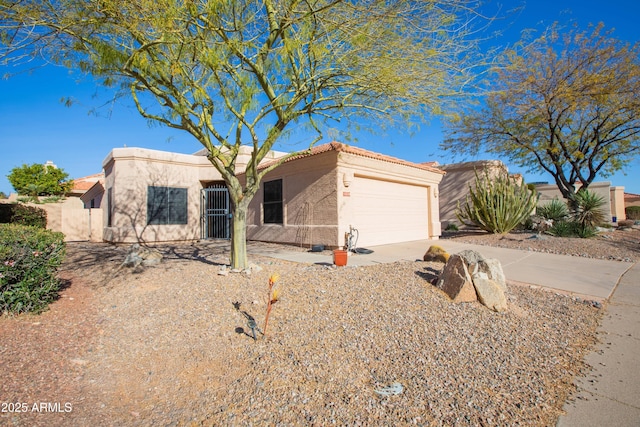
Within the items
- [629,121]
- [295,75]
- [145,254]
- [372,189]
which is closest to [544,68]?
[629,121]

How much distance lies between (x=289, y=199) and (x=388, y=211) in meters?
3.69

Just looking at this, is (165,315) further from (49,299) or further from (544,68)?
(544,68)

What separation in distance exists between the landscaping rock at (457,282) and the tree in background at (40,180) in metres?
32.5

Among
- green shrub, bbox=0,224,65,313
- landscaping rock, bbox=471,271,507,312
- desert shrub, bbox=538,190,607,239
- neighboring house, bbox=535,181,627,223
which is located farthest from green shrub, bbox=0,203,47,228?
neighboring house, bbox=535,181,627,223

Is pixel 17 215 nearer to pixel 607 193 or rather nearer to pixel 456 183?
pixel 456 183

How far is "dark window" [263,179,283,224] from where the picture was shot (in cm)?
1261

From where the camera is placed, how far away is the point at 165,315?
452 cm

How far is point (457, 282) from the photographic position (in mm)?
5117

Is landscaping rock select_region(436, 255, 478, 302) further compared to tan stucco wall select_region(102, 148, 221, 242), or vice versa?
tan stucco wall select_region(102, 148, 221, 242)

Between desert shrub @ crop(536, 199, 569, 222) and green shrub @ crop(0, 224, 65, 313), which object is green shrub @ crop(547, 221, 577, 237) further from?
green shrub @ crop(0, 224, 65, 313)

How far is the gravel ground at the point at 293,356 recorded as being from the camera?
261 centimetres

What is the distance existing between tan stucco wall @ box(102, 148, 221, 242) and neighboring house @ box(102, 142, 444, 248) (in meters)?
0.03

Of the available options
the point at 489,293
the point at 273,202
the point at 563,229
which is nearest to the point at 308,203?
the point at 273,202

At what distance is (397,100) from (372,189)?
205 inches
